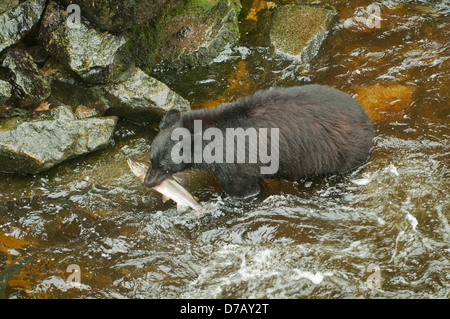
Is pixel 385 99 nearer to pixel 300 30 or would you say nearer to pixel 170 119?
pixel 300 30

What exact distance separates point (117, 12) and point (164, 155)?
2.20 meters

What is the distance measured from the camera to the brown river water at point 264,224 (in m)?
4.51

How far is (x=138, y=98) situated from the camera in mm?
6262

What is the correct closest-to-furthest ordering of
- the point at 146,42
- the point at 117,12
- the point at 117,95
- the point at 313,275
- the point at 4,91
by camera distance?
the point at 313,275
the point at 4,91
the point at 117,12
the point at 117,95
the point at 146,42

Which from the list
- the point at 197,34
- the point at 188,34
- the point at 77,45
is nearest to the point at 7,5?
the point at 77,45

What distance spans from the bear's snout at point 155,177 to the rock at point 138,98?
143cm

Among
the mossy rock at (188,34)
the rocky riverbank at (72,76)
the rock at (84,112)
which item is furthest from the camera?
the mossy rock at (188,34)

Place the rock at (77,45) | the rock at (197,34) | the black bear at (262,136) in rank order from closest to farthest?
the black bear at (262,136) → the rock at (77,45) → the rock at (197,34)

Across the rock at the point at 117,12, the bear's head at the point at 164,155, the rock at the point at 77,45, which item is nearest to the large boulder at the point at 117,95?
the rock at the point at 77,45

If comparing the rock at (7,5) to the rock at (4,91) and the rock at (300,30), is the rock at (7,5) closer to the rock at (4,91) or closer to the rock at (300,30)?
the rock at (4,91)

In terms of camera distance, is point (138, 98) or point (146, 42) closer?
point (138, 98)

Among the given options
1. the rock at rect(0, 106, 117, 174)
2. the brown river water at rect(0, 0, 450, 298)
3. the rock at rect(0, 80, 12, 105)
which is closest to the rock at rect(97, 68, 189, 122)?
the brown river water at rect(0, 0, 450, 298)

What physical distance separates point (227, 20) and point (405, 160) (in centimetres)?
378

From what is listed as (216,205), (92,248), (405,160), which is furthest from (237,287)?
(405,160)
